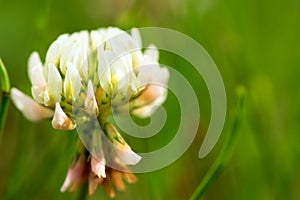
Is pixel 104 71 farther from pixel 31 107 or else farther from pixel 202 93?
pixel 202 93

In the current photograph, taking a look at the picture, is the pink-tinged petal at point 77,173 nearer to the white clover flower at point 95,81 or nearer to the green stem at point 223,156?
the white clover flower at point 95,81

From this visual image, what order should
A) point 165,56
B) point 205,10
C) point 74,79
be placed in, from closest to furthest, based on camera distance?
point 74,79
point 165,56
point 205,10

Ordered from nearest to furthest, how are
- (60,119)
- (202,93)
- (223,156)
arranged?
(60,119) < (223,156) < (202,93)

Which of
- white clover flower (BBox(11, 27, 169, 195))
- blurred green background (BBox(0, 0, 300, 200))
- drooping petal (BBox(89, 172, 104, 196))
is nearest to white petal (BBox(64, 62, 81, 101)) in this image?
white clover flower (BBox(11, 27, 169, 195))

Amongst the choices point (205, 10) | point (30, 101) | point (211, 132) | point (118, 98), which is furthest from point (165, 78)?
point (205, 10)

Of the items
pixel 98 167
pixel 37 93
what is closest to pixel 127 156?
pixel 98 167

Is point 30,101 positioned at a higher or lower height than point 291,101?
lower

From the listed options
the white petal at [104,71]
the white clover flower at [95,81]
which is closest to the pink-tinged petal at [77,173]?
the white clover flower at [95,81]

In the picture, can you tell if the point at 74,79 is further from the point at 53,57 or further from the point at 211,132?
the point at 211,132
